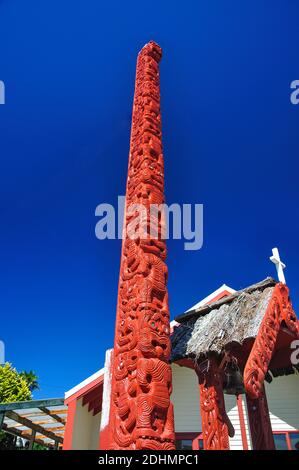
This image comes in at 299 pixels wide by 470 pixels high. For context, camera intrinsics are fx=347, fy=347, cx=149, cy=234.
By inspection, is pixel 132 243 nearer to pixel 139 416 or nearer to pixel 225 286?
pixel 139 416

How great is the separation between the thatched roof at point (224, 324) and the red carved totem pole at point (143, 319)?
82.5 inches

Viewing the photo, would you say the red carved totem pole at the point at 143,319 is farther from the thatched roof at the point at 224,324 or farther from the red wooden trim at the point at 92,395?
the red wooden trim at the point at 92,395

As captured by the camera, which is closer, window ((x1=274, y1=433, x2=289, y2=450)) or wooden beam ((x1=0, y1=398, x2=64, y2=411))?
window ((x1=274, y1=433, x2=289, y2=450))

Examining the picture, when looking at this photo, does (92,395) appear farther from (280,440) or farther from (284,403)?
(284,403)

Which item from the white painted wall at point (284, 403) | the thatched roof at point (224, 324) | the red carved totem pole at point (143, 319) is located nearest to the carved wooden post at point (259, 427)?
the thatched roof at point (224, 324)

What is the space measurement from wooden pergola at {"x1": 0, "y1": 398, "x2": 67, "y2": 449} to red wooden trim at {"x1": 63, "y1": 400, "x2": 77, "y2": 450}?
60 centimetres

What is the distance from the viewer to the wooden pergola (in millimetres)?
9820

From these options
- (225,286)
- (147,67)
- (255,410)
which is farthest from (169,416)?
(225,286)

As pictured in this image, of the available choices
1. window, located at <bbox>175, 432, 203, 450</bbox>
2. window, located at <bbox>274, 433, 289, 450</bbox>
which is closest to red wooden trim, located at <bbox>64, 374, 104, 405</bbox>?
window, located at <bbox>175, 432, 203, 450</bbox>

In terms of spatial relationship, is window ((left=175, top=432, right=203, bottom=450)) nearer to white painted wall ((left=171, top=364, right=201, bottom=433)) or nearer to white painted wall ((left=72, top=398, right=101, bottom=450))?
white painted wall ((left=171, top=364, right=201, bottom=433))

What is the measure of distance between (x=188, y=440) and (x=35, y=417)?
250 inches

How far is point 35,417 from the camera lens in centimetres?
1238
